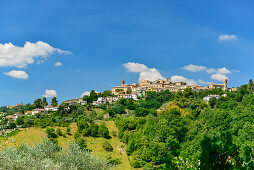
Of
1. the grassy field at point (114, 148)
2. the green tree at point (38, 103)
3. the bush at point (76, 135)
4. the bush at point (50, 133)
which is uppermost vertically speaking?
the green tree at point (38, 103)

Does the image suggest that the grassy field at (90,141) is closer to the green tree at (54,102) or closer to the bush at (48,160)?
the bush at (48,160)

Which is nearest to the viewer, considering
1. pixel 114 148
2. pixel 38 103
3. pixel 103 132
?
pixel 114 148

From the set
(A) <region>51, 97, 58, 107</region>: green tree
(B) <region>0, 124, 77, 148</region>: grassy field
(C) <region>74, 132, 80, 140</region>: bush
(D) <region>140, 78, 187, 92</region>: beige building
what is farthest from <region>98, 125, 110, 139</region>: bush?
(D) <region>140, 78, 187, 92</region>: beige building

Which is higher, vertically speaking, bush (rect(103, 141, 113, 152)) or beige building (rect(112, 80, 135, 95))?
beige building (rect(112, 80, 135, 95))

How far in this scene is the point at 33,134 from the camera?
45344mm

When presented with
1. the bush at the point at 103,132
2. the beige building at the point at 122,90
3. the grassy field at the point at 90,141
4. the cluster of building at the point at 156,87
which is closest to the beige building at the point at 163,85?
the cluster of building at the point at 156,87

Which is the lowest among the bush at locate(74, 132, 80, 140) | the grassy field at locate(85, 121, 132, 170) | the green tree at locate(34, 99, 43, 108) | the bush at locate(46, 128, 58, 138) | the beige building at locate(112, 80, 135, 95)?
the grassy field at locate(85, 121, 132, 170)

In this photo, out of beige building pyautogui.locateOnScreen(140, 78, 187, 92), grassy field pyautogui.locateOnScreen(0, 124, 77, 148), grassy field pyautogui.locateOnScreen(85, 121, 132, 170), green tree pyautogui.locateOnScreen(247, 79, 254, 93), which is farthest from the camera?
beige building pyautogui.locateOnScreen(140, 78, 187, 92)

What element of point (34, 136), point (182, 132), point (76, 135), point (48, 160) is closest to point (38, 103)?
point (34, 136)

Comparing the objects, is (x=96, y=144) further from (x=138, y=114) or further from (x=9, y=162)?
(x=9, y=162)

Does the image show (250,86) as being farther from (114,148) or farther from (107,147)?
→ (107,147)

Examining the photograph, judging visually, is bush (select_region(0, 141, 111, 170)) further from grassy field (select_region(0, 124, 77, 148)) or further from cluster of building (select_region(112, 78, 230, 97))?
cluster of building (select_region(112, 78, 230, 97))

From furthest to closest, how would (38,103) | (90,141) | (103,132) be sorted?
(38,103), (103,132), (90,141)

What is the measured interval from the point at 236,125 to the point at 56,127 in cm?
3763
